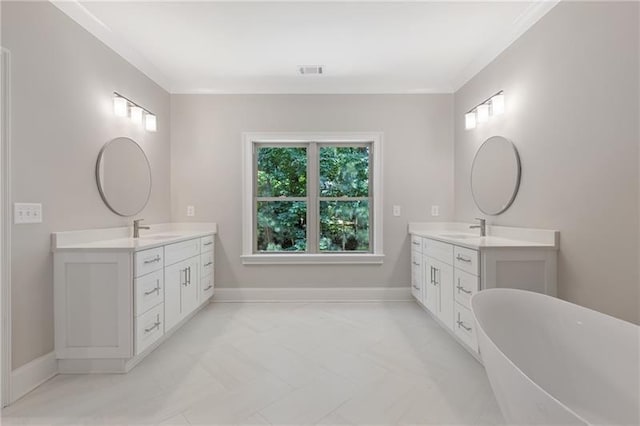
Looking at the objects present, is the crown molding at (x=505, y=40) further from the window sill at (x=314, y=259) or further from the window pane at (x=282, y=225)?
the window pane at (x=282, y=225)

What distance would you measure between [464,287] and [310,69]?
2.55 metres

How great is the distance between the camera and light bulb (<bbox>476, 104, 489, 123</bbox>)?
2908 millimetres

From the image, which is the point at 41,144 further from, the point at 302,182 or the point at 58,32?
the point at 302,182

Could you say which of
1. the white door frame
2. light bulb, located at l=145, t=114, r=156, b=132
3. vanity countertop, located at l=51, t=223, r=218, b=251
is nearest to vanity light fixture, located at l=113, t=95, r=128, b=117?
light bulb, located at l=145, t=114, r=156, b=132

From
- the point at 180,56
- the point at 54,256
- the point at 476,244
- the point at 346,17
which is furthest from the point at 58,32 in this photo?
the point at 476,244

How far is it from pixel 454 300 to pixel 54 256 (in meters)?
2.95

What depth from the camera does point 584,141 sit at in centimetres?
188

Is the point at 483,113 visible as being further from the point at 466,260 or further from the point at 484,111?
the point at 466,260

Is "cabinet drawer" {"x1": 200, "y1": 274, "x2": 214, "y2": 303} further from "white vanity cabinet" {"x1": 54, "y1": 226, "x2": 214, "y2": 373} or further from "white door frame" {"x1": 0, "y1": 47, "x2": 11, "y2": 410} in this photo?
"white door frame" {"x1": 0, "y1": 47, "x2": 11, "y2": 410}

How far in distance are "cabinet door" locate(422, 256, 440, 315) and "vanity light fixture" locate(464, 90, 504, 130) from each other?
4.74 feet

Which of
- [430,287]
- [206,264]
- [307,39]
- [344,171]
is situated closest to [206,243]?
[206,264]

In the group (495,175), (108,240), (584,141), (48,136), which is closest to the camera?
(584,141)

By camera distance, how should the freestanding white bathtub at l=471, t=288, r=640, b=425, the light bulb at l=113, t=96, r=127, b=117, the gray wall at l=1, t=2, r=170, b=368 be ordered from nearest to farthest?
1. the freestanding white bathtub at l=471, t=288, r=640, b=425
2. the gray wall at l=1, t=2, r=170, b=368
3. the light bulb at l=113, t=96, r=127, b=117

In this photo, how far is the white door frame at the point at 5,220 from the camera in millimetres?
1752
